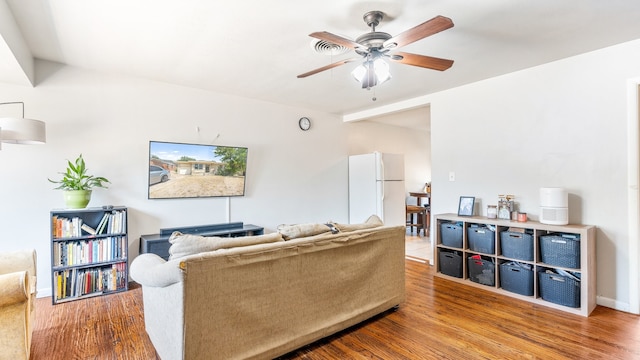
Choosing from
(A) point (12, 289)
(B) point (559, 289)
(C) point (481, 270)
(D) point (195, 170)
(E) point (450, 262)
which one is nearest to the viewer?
(A) point (12, 289)

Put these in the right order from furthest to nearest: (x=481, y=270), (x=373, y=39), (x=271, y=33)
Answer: (x=481, y=270)
(x=271, y=33)
(x=373, y=39)

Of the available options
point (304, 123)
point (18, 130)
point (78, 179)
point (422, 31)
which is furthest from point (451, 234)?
point (18, 130)

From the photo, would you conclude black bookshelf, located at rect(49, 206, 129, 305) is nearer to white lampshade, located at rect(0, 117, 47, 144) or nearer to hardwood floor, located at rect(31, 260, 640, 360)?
hardwood floor, located at rect(31, 260, 640, 360)

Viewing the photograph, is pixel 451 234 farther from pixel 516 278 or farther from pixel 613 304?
pixel 613 304

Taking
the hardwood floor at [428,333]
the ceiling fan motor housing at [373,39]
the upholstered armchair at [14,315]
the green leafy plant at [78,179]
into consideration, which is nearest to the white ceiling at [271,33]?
the ceiling fan motor housing at [373,39]

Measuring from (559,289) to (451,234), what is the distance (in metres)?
1.10

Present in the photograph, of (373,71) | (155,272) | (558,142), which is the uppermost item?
(373,71)

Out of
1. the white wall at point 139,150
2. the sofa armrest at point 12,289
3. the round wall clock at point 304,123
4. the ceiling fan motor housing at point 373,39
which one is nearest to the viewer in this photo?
the sofa armrest at point 12,289

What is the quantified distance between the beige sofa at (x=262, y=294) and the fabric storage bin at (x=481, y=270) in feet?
4.55

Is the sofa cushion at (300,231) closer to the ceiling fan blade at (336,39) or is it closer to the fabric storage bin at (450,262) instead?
the ceiling fan blade at (336,39)

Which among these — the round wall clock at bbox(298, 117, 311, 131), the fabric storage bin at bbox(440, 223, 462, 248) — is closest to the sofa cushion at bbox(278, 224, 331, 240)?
the fabric storage bin at bbox(440, 223, 462, 248)

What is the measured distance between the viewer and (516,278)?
3.15m

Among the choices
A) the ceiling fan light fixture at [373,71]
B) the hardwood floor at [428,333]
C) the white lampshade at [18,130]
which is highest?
the ceiling fan light fixture at [373,71]

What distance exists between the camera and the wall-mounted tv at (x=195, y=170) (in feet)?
12.6
